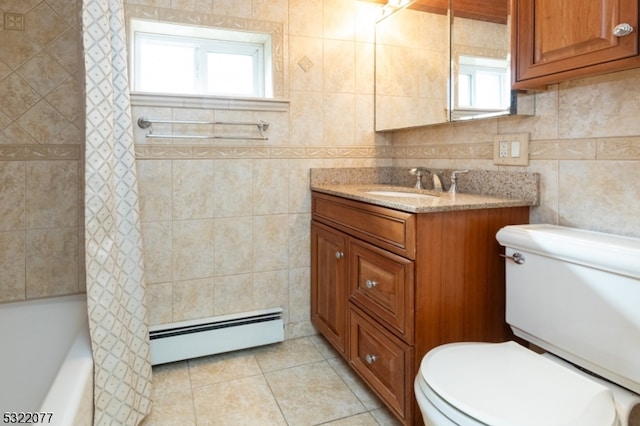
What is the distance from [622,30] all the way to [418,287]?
90 centimetres

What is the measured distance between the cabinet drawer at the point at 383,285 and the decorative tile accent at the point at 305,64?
103 cm

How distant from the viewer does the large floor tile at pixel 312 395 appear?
167cm

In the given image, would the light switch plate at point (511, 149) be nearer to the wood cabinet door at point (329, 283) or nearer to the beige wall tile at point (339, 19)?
the wood cabinet door at point (329, 283)

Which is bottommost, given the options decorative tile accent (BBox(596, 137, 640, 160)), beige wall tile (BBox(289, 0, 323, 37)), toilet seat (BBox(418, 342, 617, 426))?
toilet seat (BBox(418, 342, 617, 426))

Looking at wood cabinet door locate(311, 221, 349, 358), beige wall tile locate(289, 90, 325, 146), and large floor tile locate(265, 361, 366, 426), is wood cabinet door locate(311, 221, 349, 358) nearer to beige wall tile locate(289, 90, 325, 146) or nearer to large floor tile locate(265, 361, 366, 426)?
large floor tile locate(265, 361, 366, 426)

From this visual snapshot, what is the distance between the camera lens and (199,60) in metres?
2.21

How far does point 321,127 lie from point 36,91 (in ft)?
4.48

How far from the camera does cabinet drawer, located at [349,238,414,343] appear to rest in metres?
1.42

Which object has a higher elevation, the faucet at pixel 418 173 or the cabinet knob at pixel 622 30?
the cabinet knob at pixel 622 30

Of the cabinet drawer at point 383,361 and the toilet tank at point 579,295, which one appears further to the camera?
the cabinet drawer at point 383,361

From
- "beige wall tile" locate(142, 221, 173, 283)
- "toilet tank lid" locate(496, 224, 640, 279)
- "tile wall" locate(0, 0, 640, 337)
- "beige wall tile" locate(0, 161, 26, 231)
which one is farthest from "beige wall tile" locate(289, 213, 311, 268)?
"beige wall tile" locate(0, 161, 26, 231)

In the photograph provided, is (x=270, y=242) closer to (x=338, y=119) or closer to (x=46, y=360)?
(x=338, y=119)

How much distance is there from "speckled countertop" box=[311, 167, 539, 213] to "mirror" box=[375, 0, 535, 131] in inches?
10.3

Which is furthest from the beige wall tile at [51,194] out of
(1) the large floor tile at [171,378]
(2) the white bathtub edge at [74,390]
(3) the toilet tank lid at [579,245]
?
(3) the toilet tank lid at [579,245]
